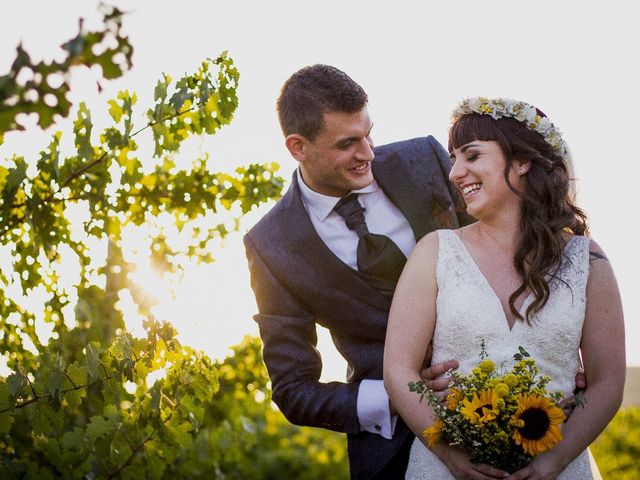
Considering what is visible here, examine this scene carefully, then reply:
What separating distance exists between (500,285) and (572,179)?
0.63m

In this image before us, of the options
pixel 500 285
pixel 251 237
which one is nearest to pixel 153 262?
pixel 251 237

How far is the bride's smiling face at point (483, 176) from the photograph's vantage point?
11.5 feet

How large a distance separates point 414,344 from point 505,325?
0.36 meters

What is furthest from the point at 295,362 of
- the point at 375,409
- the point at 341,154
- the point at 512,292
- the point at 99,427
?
the point at 99,427

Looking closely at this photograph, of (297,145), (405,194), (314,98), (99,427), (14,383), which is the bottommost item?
(99,427)

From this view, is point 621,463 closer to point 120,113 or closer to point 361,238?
point 361,238

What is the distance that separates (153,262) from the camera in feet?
15.2

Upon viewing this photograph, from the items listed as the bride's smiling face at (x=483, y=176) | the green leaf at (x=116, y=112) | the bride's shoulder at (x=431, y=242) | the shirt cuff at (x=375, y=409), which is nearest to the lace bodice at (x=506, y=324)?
the bride's shoulder at (x=431, y=242)

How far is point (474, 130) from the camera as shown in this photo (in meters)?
3.59

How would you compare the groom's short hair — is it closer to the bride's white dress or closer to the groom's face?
the groom's face

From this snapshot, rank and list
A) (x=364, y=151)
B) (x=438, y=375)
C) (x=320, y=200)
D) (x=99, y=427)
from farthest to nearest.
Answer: (x=320, y=200), (x=364, y=151), (x=438, y=375), (x=99, y=427)

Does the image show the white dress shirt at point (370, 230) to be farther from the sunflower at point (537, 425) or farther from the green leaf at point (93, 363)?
the green leaf at point (93, 363)

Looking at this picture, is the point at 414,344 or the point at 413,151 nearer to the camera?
the point at 414,344

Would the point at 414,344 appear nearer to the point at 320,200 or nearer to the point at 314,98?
the point at 320,200
